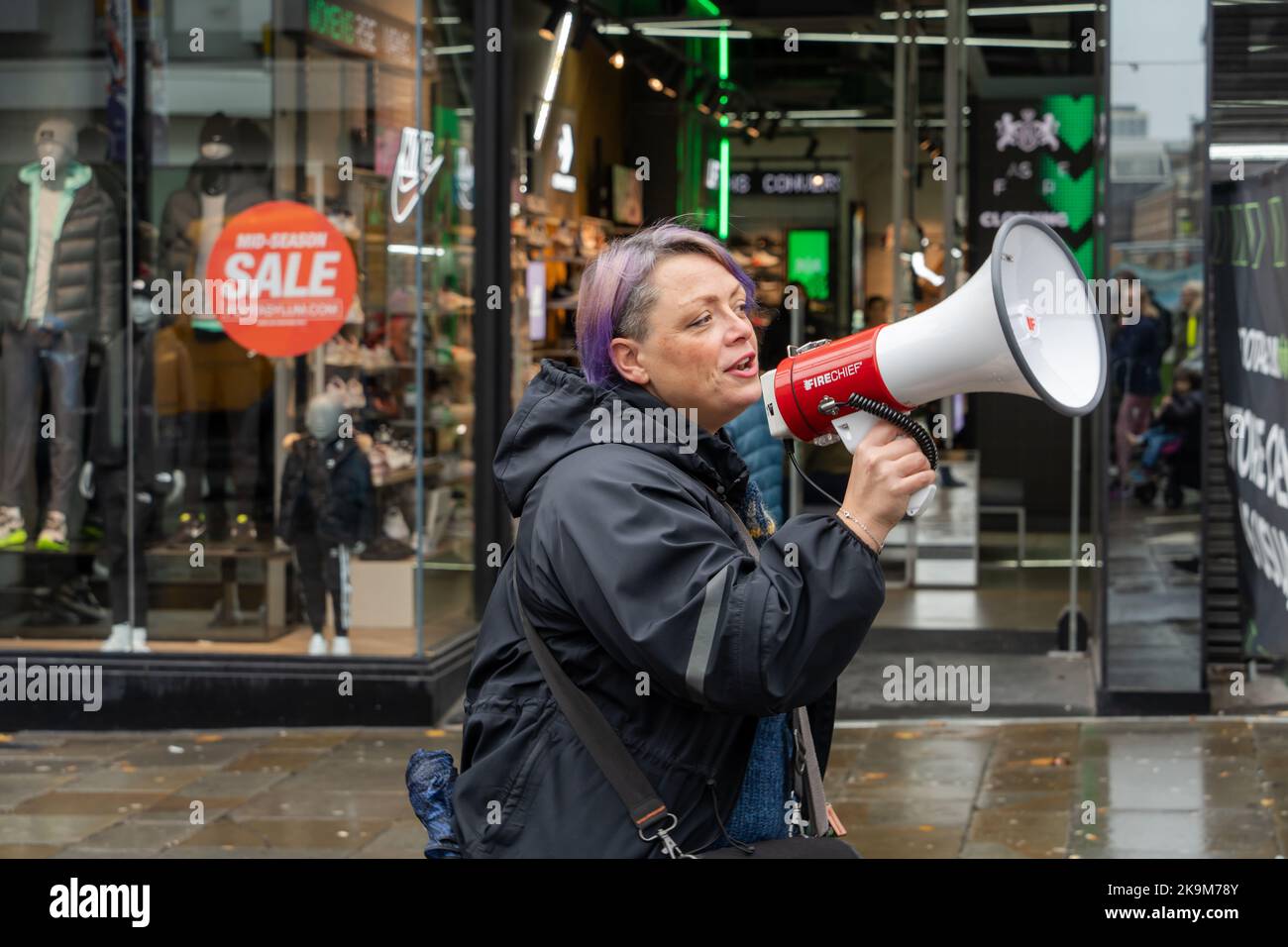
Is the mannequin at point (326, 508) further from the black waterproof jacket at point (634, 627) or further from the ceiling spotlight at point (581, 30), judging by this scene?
the black waterproof jacket at point (634, 627)

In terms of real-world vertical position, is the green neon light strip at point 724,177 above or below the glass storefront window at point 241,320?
above

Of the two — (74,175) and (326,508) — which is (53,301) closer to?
(74,175)

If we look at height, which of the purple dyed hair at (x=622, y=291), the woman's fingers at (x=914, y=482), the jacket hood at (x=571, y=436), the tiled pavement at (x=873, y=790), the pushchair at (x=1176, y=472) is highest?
the purple dyed hair at (x=622, y=291)

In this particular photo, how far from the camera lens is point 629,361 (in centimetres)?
254

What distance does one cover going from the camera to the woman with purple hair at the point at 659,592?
2203 millimetres

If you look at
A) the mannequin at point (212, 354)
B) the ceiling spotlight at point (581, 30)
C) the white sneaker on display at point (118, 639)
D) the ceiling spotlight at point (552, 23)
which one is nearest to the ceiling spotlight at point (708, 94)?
the ceiling spotlight at point (581, 30)

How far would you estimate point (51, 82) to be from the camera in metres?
8.69

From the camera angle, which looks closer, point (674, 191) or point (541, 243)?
point (541, 243)

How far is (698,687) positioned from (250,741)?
6.10 m

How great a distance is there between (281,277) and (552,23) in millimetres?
3468

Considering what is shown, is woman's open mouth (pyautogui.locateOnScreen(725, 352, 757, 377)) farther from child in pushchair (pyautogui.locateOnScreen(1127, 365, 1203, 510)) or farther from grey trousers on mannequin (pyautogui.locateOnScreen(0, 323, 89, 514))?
grey trousers on mannequin (pyautogui.locateOnScreen(0, 323, 89, 514))
